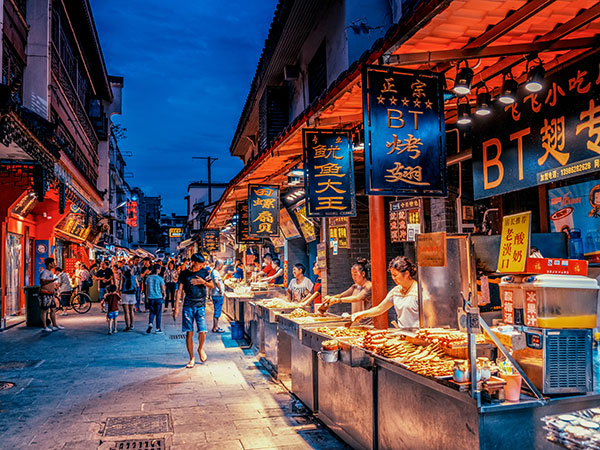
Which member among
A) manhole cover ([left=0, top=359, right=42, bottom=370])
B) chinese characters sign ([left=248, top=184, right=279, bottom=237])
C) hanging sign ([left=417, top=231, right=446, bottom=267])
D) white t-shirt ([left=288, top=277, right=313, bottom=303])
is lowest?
manhole cover ([left=0, top=359, right=42, bottom=370])

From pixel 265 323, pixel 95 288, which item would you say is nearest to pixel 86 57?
pixel 95 288

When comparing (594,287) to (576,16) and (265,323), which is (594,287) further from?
(265,323)

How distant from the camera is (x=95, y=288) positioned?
2453 cm

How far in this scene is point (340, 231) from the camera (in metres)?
11.9

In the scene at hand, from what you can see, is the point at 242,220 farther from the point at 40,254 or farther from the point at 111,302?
the point at 40,254

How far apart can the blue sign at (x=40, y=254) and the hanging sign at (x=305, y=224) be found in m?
11.9

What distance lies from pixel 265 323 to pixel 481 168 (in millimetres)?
5498

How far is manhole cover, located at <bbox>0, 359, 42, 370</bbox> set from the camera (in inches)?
384

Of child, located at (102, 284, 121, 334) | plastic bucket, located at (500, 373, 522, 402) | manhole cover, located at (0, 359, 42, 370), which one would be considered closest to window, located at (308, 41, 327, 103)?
child, located at (102, 284, 121, 334)

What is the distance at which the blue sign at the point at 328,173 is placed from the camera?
24.4 ft

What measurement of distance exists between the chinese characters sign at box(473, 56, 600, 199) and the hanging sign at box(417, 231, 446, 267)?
1064 mm

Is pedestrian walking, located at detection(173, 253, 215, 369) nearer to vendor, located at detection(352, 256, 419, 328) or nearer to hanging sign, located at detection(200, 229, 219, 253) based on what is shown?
vendor, located at detection(352, 256, 419, 328)

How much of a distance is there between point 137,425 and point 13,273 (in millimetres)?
13759

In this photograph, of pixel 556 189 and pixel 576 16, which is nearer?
pixel 576 16
